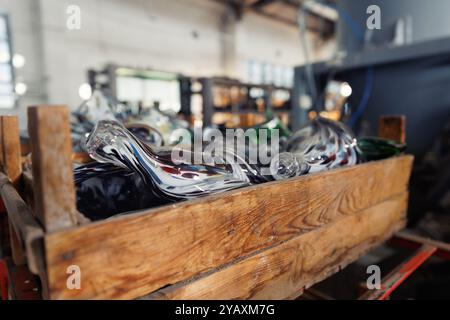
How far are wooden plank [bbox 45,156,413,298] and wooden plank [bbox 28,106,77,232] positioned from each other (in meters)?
0.02

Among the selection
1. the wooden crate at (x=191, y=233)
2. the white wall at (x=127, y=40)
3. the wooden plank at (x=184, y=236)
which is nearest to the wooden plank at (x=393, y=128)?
the wooden crate at (x=191, y=233)

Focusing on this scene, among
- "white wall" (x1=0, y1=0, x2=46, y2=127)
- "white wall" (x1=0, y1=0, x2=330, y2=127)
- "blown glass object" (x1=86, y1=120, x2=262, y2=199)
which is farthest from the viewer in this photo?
"white wall" (x1=0, y1=0, x2=330, y2=127)

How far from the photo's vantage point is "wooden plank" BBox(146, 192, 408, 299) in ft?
1.53

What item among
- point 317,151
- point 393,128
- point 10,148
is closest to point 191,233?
point 317,151

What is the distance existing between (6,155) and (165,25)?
18.7ft

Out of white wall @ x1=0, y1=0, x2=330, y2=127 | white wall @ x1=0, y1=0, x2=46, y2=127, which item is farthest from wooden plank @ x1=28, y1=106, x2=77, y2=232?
white wall @ x1=0, y1=0, x2=46, y2=127

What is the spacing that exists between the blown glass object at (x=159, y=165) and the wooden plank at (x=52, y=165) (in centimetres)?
11

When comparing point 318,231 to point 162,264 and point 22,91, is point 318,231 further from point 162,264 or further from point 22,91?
point 22,91

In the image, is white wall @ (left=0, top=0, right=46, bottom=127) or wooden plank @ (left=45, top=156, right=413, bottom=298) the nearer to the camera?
wooden plank @ (left=45, top=156, right=413, bottom=298)

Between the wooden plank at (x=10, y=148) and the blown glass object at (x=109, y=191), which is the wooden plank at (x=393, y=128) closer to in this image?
the blown glass object at (x=109, y=191)

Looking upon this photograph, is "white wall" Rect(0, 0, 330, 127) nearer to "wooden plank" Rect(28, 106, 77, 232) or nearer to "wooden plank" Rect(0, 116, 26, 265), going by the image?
"wooden plank" Rect(0, 116, 26, 265)

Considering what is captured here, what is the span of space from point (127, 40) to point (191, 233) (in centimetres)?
551

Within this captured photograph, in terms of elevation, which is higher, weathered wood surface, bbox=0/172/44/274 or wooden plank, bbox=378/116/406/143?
wooden plank, bbox=378/116/406/143

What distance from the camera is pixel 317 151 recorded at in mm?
672
